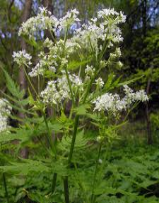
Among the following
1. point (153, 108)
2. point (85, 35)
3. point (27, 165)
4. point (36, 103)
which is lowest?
point (27, 165)

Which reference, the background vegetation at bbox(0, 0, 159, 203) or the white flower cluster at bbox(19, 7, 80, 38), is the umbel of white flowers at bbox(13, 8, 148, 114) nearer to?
the white flower cluster at bbox(19, 7, 80, 38)

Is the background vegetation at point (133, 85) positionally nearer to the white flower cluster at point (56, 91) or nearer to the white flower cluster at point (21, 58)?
the white flower cluster at point (56, 91)

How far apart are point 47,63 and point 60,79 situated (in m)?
0.21

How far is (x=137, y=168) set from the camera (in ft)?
9.80

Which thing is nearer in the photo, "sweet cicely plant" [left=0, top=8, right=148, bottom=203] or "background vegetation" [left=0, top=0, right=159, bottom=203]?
"sweet cicely plant" [left=0, top=8, right=148, bottom=203]

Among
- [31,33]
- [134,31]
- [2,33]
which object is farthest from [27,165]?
[2,33]

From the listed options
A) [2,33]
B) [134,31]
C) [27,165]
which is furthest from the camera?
[2,33]

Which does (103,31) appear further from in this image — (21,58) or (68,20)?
(21,58)

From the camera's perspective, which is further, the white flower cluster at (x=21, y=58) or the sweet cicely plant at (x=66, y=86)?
the white flower cluster at (x=21, y=58)

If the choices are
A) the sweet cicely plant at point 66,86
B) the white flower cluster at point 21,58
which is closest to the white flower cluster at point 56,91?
the sweet cicely plant at point 66,86

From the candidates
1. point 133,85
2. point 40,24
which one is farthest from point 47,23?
point 133,85

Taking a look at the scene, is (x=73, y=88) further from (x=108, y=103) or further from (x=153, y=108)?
(x=153, y=108)

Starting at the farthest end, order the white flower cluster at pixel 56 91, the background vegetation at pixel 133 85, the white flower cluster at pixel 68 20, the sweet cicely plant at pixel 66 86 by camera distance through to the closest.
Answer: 1. the background vegetation at pixel 133 85
2. the white flower cluster at pixel 56 91
3. the white flower cluster at pixel 68 20
4. the sweet cicely plant at pixel 66 86

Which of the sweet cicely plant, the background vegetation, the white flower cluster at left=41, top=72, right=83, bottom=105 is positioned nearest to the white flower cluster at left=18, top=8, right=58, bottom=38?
the sweet cicely plant
